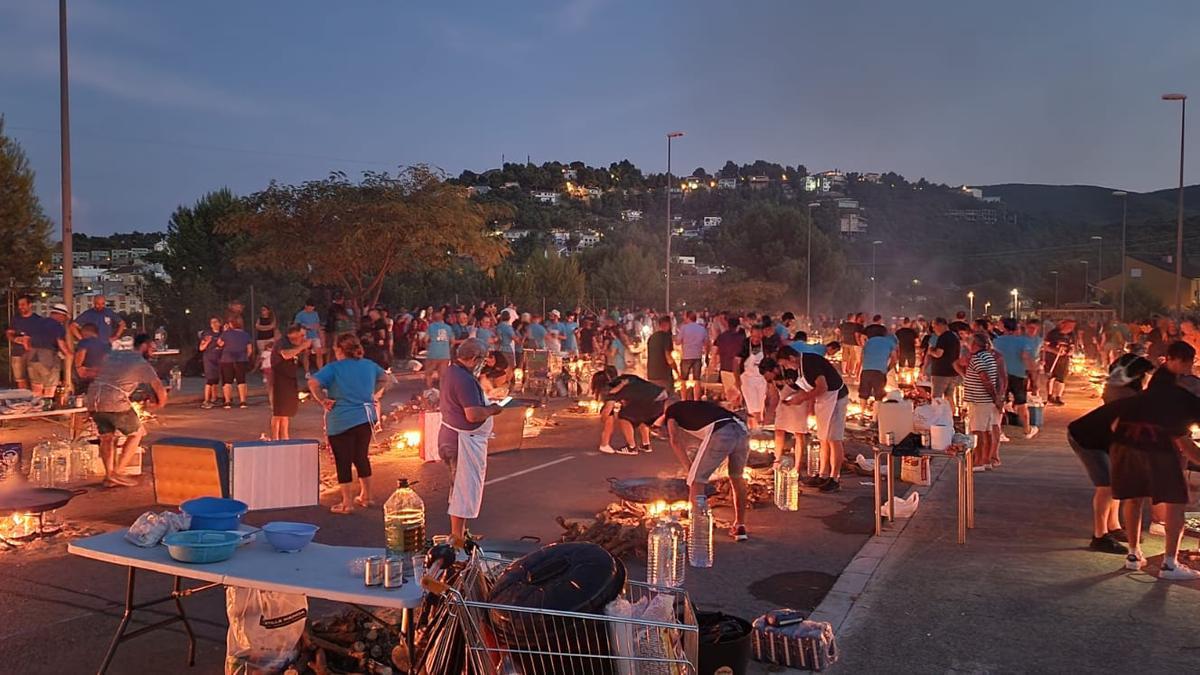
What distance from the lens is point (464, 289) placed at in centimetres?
4244

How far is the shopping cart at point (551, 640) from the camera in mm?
3553

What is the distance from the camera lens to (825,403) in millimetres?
10016

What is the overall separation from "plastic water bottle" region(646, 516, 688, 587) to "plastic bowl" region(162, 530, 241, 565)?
2.97 m

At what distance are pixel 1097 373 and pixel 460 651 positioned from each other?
25.0m

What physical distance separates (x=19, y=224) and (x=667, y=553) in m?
24.1

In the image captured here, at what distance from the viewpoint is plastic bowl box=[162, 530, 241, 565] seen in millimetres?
4504

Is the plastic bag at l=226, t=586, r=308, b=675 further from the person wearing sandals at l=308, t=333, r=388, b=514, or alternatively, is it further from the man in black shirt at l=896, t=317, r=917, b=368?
the man in black shirt at l=896, t=317, r=917, b=368

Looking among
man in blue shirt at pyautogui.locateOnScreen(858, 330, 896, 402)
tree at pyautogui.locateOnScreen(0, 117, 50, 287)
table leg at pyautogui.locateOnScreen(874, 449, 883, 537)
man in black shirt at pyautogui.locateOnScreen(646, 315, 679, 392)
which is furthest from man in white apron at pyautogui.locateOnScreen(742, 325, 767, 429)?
tree at pyautogui.locateOnScreen(0, 117, 50, 287)

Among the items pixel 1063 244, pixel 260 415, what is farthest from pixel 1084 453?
pixel 1063 244

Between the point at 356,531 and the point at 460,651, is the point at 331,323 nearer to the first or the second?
the point at 356,531

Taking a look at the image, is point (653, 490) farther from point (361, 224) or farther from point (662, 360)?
point (361, 224)

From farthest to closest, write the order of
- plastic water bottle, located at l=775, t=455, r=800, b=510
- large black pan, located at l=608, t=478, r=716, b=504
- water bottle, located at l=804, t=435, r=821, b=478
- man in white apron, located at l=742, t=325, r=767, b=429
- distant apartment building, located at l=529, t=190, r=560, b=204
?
1. distant apartment building, located at l=529, t=190, r=560, b=204
2. man in white apron, located at l=742, t=325, r=767, b=429
3. water bottle, located at l=804, t=435, r=821, b=478
4. plastic water bottle, located at l=775, t=455, r=800, b=510
5. large black pan, located at l=608, t=478, r=716, b=504

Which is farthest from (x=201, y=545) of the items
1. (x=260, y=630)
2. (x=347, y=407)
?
(x=347, y=407)

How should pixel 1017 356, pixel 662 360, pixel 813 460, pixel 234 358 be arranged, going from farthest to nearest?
pixel 234 358, pixel 662 360, pixel 1017 356, pixel 813 460
